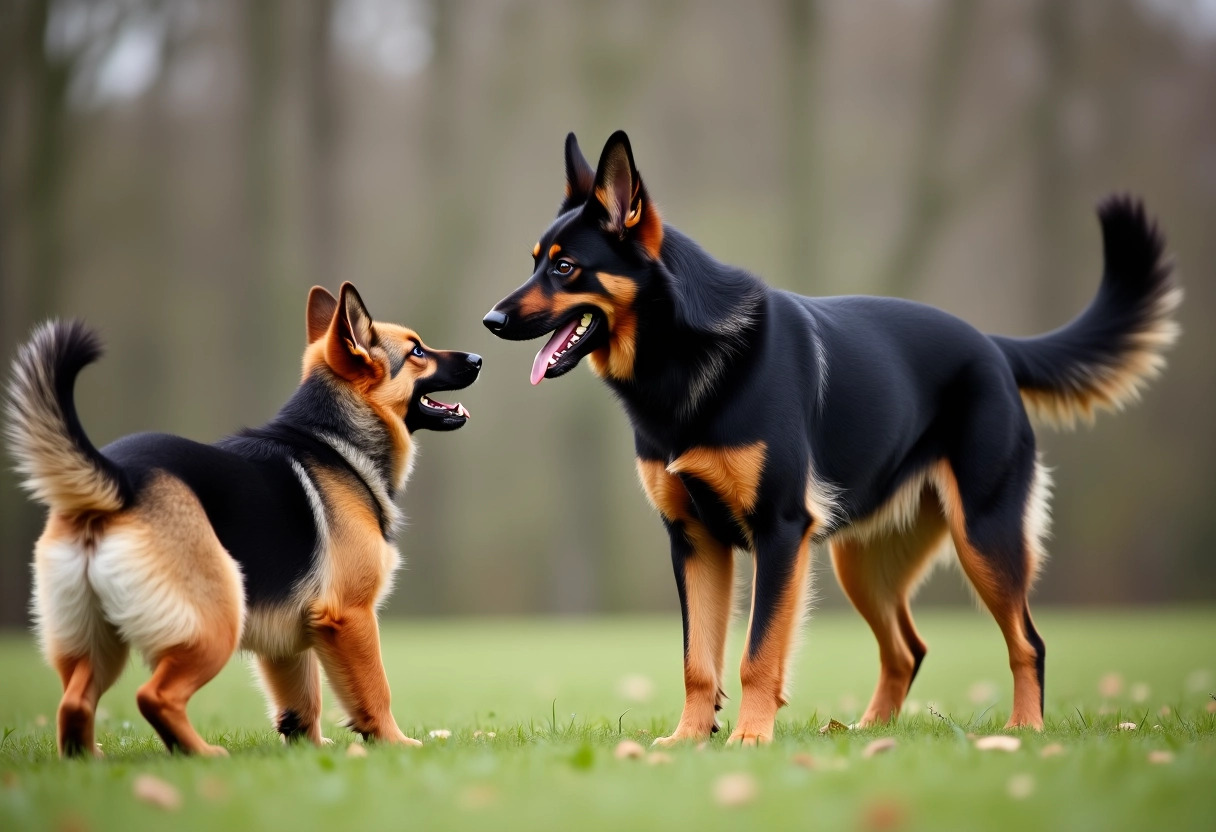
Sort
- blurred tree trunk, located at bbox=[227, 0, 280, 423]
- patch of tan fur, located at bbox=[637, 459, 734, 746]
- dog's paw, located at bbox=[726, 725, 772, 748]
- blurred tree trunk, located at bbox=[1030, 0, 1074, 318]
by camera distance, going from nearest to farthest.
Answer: dog's paw, located at bbox=[726, 725, 772, 748]
patch of tan fur, located at bbox=[637, 459, 734, 746]
blurred tree trunk, located at bbox=[1030, 0, 1074, 318]
blurred tree trunk, located at bbox=[227, 0, 280, 423]

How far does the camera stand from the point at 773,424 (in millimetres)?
4582

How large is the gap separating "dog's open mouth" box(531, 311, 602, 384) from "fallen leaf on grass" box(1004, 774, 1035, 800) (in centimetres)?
237

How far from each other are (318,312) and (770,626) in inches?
117

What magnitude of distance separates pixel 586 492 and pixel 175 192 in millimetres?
9264

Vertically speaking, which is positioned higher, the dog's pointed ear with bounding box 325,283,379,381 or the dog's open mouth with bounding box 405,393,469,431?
the dog's pointed ear with bounding box 325,283,379,381

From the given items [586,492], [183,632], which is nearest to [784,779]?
[183,632]

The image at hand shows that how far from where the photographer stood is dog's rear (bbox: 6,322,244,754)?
12.7ft

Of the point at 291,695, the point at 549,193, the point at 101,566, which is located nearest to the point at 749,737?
the point at 291,695

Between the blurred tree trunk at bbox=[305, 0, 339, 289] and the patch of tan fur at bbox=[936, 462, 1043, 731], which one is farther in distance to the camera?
the blurred tree trunk at bbox=[305, 0, 339, 289]

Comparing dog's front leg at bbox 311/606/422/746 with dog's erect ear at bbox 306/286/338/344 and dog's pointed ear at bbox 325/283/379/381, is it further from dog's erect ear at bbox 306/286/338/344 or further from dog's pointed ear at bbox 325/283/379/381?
dog's erect ear at bbox 306/286/338/344

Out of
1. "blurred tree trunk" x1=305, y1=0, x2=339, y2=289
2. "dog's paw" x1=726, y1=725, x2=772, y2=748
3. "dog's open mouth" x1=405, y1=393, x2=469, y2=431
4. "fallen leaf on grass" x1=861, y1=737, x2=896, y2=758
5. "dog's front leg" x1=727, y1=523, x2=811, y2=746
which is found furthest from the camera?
"blurred tree trunk" x1=305, y1=0, x2=339, y2=289

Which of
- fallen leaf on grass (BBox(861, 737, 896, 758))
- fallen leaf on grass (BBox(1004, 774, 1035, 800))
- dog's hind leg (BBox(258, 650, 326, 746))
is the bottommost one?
dog's hind leg (BBox(258, 650, 326, 746))

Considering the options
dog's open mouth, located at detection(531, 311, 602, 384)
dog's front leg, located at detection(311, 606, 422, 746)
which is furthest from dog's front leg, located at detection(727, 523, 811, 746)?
dog's front leg, located at detection(311, 606, 422, 746)

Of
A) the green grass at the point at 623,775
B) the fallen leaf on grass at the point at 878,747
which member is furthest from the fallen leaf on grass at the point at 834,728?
the fallen leaf on grass at the point at 878,747
